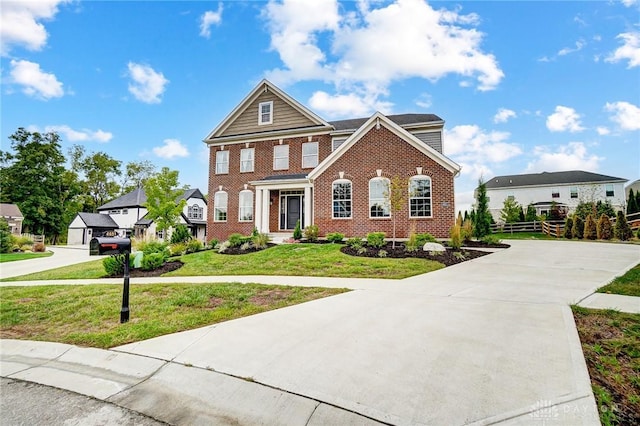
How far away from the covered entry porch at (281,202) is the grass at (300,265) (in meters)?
5.30

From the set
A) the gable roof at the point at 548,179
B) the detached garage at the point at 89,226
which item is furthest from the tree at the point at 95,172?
the gable roof at the point at 548,179

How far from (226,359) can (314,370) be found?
1056 millimetres

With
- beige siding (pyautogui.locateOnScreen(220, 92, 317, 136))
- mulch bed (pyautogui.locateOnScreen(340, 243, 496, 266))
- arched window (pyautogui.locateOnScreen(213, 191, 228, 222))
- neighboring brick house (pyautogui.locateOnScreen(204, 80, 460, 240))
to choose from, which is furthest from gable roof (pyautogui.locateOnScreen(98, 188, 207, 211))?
A: mulch bed (pyautogui.locateOnScreen(340, 243, 496, 266))

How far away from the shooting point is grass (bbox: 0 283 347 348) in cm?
456

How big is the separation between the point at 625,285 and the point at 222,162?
66.7ft

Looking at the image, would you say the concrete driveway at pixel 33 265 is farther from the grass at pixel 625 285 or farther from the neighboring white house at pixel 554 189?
the neighboring white house at pixel 554 189

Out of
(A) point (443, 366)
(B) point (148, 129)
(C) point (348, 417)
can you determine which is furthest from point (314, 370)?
(B) point (148, 129)

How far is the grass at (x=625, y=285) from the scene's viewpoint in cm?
565

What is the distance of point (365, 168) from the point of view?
50.9 ft

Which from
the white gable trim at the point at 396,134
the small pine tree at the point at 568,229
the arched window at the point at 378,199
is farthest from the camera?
the small pine tree at the point at 568,229

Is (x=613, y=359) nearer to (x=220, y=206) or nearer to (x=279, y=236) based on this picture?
(x=279, y=236)

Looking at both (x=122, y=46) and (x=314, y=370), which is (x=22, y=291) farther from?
(x=122, y=46)

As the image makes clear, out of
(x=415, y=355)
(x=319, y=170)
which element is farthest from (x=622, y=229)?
(x=415, y=355)

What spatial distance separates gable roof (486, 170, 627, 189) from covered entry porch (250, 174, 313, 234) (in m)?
33.8
